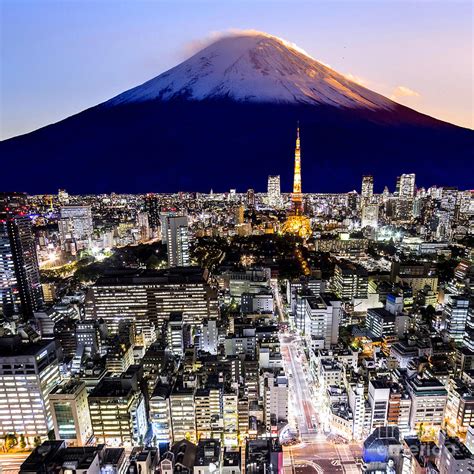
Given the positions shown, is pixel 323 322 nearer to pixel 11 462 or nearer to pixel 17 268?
pixel 11 462

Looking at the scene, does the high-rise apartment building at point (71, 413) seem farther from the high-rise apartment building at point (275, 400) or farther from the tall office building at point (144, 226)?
the tall office building at point (144, 226)

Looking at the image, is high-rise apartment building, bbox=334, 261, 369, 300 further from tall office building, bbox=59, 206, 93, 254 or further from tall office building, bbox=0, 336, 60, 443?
tall office building, bbox=59, 206, 93, 254

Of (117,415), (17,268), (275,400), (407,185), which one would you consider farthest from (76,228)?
(407,185)

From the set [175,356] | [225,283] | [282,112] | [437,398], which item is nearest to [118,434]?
[175,356]

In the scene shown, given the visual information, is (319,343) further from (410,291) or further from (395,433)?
(410,291)

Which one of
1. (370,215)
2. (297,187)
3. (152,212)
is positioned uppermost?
(297,187)

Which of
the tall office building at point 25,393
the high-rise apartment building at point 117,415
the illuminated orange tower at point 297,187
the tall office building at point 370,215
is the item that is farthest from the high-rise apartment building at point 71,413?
the tall office building at point 370,215

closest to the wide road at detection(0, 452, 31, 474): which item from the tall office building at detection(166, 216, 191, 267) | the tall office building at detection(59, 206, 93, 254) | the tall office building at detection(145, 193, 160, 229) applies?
the tall office building at detection(166, 216, 191, 267)
